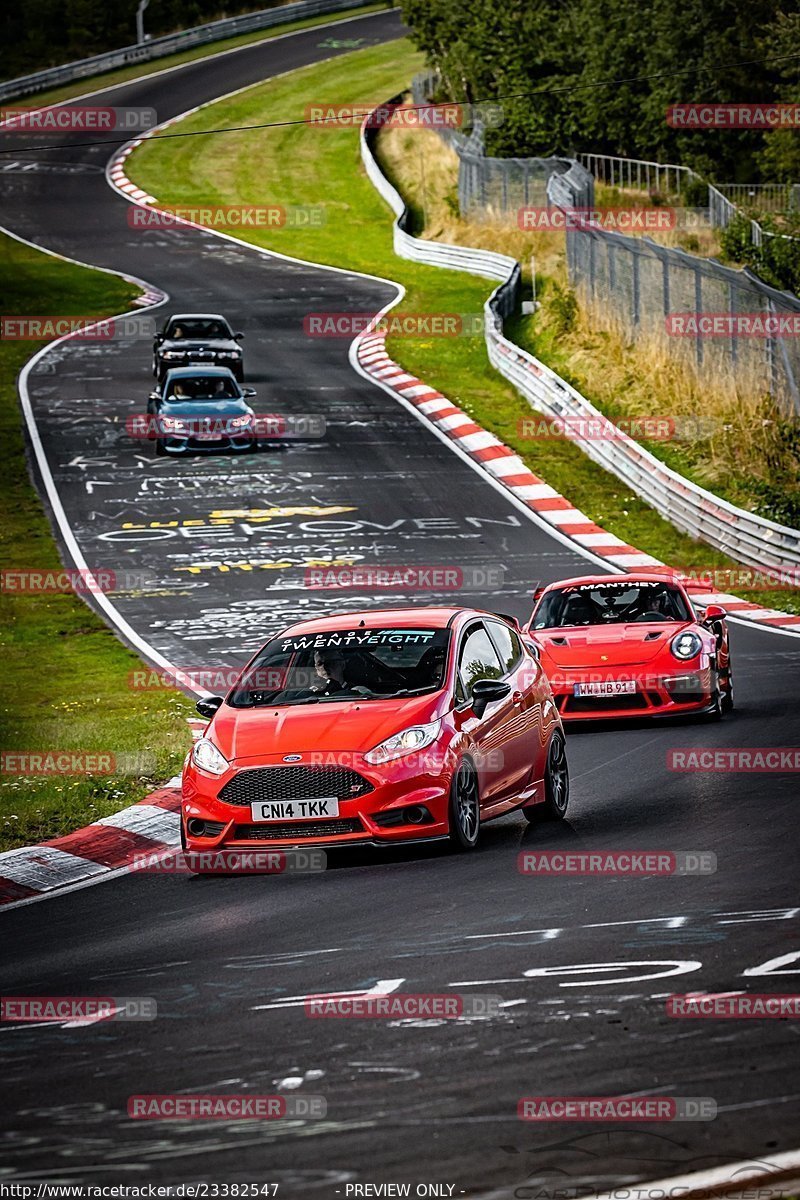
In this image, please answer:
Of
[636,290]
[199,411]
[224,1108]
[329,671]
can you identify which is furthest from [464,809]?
[636,290]

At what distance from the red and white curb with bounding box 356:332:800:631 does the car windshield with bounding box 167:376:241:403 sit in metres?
4.11

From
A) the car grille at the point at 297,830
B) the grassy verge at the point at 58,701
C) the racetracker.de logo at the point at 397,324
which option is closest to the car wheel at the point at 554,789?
the car grille at the point at 297,830

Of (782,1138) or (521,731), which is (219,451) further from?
(782,1138)

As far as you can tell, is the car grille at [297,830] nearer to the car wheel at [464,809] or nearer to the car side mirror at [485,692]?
the car wheel at [464,809]

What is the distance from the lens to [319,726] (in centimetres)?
1164

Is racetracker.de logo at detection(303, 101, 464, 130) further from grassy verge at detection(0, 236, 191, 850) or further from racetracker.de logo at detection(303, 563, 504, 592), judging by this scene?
racetracker.de logo at detection(303, 563, 504, 592)

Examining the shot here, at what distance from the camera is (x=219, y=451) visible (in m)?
35.3

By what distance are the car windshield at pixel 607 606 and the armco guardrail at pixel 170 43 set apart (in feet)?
230

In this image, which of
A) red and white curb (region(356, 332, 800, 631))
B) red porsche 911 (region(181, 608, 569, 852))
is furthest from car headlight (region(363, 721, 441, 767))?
red and white curb (region(356, 332, 800, 631))

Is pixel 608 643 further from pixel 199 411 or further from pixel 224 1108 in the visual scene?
pixel 199 411

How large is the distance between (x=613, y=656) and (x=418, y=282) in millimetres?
37254

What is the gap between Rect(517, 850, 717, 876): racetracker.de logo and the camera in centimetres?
1067

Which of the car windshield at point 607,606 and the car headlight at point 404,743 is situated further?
the car windshield at point 607,606

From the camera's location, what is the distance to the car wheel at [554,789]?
12.8m
